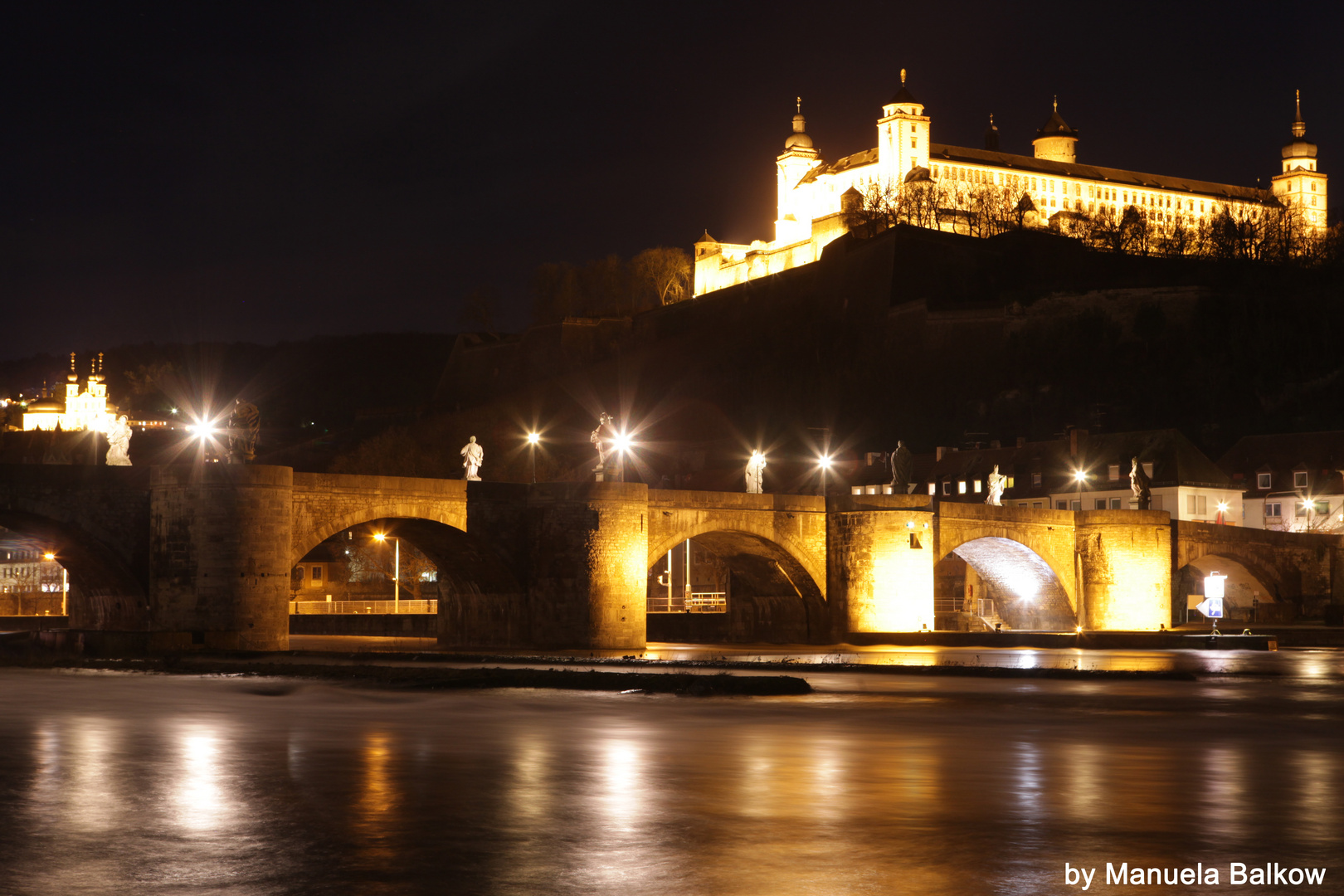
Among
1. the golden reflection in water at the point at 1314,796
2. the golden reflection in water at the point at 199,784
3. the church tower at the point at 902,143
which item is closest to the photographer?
the golden reflection in water at the point at 1314,796

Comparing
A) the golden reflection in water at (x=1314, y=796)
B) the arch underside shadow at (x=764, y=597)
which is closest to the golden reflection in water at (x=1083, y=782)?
the golden reflection in water at (x=1314, y=796)

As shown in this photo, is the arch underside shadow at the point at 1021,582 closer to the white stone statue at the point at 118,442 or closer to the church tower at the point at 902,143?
the white stone statue at the point at 118,442

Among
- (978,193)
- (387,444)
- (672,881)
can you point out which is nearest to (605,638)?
(672,881)

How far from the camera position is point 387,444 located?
116 m

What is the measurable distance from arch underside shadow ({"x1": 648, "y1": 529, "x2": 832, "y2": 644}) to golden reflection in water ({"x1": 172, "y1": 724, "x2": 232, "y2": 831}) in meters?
32.6

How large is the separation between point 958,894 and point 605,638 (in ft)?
112

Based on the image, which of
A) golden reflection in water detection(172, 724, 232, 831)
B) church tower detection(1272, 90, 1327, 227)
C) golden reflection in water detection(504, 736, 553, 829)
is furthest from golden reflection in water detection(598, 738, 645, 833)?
church tower detection(1272, 90, 1327, 227)

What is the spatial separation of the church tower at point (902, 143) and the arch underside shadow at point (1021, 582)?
94.9 meters

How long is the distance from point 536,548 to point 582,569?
4.84 feet

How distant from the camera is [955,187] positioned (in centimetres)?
15562

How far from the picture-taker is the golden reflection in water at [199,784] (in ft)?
40.5

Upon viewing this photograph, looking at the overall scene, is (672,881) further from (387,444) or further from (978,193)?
(978,193)

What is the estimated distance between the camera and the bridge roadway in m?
36.9

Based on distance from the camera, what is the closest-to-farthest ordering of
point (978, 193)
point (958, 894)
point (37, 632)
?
point (958, 894), point (37, 632), point (978, 193)
